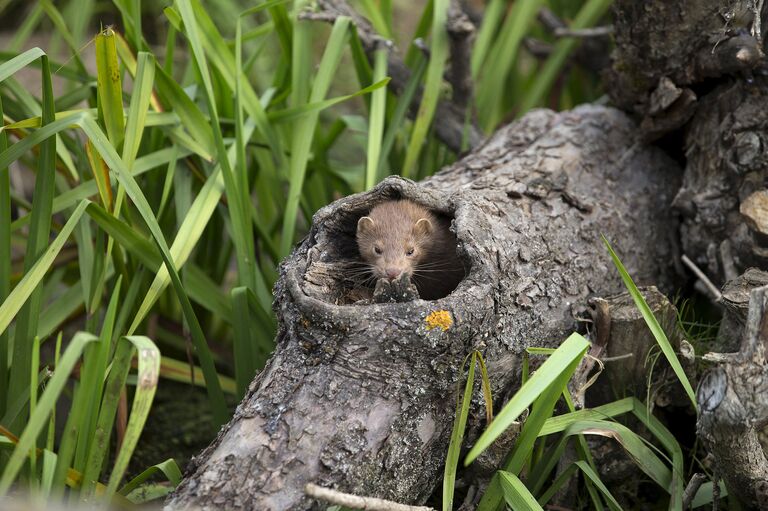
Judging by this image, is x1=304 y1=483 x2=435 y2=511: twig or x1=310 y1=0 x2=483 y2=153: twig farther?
x1=310 y1=0 x2=483 y2=153: twig

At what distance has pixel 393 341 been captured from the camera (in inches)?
106

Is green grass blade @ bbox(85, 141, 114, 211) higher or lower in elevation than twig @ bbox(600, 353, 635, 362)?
higher

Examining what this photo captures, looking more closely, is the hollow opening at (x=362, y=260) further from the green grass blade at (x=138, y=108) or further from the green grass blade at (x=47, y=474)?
the green grass blade at (x=47, y=474)

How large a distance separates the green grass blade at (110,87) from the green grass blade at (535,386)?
2.13m

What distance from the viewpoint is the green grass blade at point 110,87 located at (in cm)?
320

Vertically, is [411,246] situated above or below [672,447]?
above

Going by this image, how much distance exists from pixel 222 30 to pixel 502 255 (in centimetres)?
382

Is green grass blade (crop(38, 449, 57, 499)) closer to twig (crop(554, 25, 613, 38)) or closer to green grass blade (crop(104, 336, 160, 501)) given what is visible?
green grass blade (crop(104, 336, 160, 501))

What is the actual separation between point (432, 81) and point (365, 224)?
138 cm

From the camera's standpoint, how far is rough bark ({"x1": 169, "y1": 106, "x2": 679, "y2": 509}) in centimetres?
262

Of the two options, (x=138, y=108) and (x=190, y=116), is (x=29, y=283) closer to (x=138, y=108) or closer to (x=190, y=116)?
(x=138, y=108)

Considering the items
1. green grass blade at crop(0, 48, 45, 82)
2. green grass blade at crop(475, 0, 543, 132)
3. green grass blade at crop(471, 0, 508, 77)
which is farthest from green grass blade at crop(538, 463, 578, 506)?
green grass blade at crop(471, 0, 508, 77)

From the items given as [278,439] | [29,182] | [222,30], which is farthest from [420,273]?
[29,182]

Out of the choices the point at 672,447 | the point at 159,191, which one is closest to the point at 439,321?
the point at 672,447
